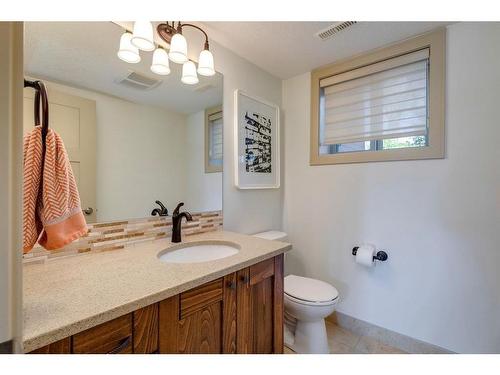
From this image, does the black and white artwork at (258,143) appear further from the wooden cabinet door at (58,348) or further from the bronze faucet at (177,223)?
the wooden cabinet door at (58,348)

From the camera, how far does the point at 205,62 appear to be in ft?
4.41

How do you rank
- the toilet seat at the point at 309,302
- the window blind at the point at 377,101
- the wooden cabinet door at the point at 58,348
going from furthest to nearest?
the window blind at the point at 377,101 → the toilet seat at the point at 309,302 → the wooden cabinet door at the point at 58,348

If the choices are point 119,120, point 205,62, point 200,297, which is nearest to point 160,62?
point 205,62

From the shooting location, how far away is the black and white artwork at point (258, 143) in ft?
5.96

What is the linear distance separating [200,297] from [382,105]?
1779 mm

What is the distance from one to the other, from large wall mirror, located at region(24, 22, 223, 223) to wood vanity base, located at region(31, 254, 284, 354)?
0.62 meters

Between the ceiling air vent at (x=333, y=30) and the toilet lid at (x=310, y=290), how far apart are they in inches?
68.8

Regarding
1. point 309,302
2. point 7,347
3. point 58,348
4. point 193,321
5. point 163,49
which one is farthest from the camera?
point 309,302

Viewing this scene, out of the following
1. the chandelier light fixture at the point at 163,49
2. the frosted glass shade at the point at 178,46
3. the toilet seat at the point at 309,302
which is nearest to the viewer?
the chandelier light fixture at the point at 163,49

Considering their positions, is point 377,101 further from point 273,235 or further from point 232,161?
point 273,235

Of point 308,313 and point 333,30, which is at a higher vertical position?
point 333,30

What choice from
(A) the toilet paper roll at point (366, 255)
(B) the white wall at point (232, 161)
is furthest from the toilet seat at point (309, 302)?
(B) the white wall at point (232, 161)

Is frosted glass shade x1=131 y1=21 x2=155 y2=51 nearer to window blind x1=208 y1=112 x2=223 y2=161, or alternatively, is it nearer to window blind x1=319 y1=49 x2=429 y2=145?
window blind x1=208 y1=112 x2=223 y2=161
